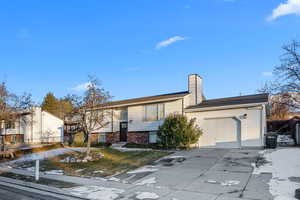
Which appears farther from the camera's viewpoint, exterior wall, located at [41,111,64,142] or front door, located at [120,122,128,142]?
exterior wall, located at [41,111,64,142]

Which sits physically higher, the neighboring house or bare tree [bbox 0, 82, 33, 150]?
bare tree [bbox 0, 82, 33, 150]

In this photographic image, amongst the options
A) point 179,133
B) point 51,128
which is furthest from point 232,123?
point 51,128

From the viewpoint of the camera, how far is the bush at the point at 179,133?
1823 centimetres

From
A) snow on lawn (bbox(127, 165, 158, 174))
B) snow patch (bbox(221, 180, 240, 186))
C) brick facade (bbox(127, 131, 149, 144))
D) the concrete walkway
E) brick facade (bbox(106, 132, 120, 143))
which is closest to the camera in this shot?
the concrete walkway

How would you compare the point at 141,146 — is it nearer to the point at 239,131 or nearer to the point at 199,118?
the point at 199,118

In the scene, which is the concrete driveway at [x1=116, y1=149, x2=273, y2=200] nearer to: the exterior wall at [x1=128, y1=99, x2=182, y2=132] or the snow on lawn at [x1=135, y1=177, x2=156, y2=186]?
the snow on lawn at [x1=135, y1=177, x2=156, y2=186]

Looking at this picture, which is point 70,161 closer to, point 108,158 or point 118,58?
point 108,158

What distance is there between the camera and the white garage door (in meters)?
17.8

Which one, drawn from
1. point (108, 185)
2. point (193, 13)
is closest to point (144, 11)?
→ point (193, 13)

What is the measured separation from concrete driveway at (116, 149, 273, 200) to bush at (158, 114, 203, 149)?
14.5 ft

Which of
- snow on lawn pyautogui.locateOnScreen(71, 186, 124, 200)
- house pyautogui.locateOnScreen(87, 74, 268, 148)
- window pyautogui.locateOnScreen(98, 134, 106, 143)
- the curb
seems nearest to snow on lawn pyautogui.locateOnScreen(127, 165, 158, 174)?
snow on lawn pyautogui.locateOnScreen(71, 186, 124, 200)

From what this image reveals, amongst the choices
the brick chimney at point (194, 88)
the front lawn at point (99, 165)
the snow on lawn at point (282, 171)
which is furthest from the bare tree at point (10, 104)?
the snow on lawn at point (282, 171)

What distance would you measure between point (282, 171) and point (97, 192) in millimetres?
7743

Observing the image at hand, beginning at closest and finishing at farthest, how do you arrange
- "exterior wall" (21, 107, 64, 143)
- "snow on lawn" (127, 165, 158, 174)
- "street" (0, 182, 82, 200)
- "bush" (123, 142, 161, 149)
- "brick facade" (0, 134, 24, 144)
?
"street" (0, 182, 82, 200)
"snow on lawn" (127, 165, 158, 174)
"bush" (123, 142, 161, 149)
"exterior wall" (21, 107, 64, 143)
"brick facade" (0, 134, 24, 144)
